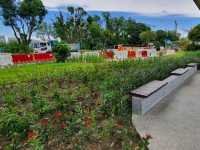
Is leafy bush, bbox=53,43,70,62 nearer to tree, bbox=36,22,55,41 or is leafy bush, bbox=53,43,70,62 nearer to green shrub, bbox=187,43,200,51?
green shrub, bbox=187,43,200,51

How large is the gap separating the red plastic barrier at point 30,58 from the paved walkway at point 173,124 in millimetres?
10979

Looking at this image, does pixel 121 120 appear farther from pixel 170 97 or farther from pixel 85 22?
pixel 85 22

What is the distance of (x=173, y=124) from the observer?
3475 millimetres

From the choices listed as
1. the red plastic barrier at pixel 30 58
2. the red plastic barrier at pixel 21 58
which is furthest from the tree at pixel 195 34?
the red plastic barrier at pixel 21 58

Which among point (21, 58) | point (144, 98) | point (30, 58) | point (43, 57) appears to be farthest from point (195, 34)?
point (144, 98)

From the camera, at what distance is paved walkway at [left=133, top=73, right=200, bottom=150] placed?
2824 millimetres

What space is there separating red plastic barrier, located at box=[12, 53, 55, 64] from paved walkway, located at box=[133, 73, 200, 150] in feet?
36.0

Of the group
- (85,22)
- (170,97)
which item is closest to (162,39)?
(85,22)

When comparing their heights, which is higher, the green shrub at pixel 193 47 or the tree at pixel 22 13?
the tree at pixel 22 13

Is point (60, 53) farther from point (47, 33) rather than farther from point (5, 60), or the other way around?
point (47, 33)

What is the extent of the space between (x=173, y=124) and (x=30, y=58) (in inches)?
500

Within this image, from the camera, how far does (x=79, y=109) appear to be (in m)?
3.27

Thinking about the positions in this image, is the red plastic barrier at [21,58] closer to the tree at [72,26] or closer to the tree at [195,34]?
the tree at [195,34]

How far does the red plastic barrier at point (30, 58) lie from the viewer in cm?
1386
